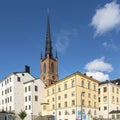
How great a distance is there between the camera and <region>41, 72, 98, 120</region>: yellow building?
71.4 meters

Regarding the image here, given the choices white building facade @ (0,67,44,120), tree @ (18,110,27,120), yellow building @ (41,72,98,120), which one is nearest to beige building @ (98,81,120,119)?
yellow building @ (41,72,98,120)

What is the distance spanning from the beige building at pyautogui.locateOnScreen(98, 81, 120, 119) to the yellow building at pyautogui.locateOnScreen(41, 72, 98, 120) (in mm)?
6644

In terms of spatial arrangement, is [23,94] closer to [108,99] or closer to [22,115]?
[22,115]

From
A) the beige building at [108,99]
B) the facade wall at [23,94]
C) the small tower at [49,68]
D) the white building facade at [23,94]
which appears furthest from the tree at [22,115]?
the small tower at [49,68]

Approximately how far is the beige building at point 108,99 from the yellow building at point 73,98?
6.64 metres

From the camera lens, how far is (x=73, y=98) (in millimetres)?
72188

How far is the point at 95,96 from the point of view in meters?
77.7

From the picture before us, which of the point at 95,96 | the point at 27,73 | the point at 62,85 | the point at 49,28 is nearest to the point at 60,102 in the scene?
the point at 62,85

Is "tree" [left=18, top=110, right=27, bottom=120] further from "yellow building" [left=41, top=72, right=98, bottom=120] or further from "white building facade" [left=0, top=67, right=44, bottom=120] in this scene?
"yellow building" [left=41, top=72, right=98, bottom=120]

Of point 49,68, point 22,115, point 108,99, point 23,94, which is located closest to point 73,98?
point 22,115

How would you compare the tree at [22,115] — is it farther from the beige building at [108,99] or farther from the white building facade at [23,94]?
the beige building at [108,99]

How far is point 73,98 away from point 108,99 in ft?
53.7

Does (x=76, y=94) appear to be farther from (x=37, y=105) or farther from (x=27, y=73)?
(x=27, y=73)

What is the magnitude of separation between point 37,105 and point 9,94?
1018 cm
